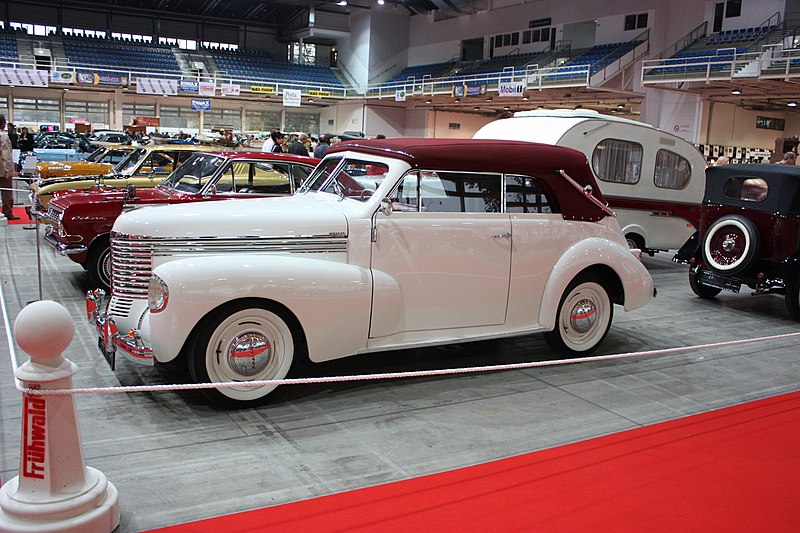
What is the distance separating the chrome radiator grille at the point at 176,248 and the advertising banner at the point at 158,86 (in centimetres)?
3233

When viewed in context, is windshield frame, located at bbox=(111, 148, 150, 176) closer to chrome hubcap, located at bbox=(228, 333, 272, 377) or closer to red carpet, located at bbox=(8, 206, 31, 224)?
red carpet, located at bbox=(8, 206, 31, 224)

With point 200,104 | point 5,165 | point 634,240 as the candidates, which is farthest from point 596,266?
point 200,104

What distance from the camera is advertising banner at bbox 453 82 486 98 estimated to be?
3278 cm

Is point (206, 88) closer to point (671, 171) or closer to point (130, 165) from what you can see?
point (130, 165)

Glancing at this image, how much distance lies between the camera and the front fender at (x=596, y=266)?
6.24m

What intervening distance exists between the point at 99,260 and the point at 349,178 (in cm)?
418

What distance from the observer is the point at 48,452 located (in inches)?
125

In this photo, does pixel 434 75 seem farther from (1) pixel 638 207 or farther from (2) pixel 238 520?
(2) pixel 238 520

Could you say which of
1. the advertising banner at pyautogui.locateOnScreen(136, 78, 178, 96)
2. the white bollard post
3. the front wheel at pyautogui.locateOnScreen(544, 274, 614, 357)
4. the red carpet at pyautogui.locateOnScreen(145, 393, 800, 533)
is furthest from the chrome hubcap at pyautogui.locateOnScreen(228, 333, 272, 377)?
the advertising banner at pyautogui.locateOnScreen(136, 78, 178, 96)

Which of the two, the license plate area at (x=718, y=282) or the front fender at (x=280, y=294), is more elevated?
the front fender at (x=280, y=294)

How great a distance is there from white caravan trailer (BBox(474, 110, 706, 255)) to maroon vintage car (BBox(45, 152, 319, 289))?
396 cm

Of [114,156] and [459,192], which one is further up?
[114,156]

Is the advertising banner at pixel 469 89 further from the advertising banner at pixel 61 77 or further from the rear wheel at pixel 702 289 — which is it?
the rear wheel at pixel 702 289

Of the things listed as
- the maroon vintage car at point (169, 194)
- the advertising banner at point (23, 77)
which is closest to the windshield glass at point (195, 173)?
the maroon vintage car at point (169, 194)
